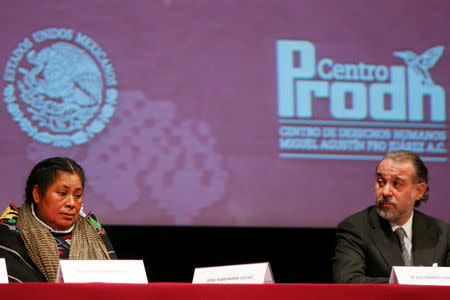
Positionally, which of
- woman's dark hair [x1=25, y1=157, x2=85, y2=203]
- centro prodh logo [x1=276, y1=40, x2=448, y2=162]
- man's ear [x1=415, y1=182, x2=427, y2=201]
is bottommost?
man's ear [x1=415, y1=182, x2=427, y2=201]

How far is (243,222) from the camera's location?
4.81 metres

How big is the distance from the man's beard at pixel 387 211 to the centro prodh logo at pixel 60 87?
6.38ft

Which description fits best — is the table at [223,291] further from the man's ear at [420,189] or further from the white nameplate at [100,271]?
the man's ear at [420,189]

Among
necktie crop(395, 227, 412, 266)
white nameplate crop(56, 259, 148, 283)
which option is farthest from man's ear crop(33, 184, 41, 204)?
necktie crop(395, 227, 412, 266)

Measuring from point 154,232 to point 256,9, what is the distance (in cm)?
173

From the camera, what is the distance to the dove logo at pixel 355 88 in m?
4.89

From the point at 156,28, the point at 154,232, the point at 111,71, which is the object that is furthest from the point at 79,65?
the point at 154,232

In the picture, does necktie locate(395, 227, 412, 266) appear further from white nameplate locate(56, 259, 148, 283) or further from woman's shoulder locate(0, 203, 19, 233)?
woman's shoulder locate(0, 203, 19, 233)

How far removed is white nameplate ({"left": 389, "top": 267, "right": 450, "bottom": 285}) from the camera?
2.59 metres

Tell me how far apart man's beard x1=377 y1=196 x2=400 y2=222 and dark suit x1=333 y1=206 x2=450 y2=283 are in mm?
56

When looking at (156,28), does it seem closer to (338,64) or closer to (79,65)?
(79,65)

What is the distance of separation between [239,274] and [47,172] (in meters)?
1.22

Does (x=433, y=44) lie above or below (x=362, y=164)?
above

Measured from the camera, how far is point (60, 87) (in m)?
4.55
